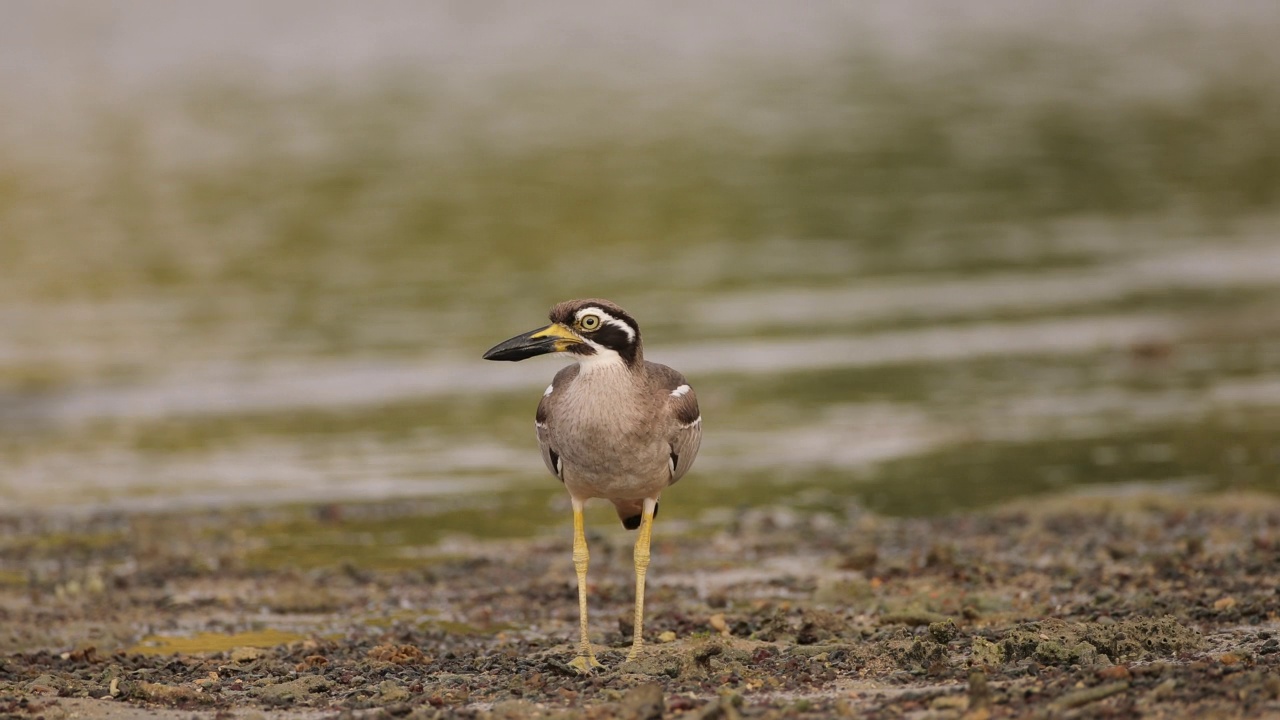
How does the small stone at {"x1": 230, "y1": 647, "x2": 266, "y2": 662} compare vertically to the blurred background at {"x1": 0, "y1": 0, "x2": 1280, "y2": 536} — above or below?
below

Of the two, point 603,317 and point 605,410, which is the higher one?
point 603,317

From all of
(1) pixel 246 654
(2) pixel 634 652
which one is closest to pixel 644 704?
(2) pixel 634 652

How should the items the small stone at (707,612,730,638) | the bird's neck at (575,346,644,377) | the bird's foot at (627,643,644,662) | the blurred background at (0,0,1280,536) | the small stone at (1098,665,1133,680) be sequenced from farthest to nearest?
the blurred background at (0,0,1280,536) → the small stone at (707,612,730,638) → the bird's neck at (575,346,644,377) → the bird's foot at (627,643,644,662) → the small stone at (1098,665,1133,680)

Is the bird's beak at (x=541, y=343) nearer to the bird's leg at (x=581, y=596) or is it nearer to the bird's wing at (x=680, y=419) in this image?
the bird's wing at (x=680, y=419)

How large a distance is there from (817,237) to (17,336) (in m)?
16.4

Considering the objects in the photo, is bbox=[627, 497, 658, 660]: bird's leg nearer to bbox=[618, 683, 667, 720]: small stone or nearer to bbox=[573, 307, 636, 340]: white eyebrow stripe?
bbox=[573, 307, 636, 340]: white eyebrow stripe

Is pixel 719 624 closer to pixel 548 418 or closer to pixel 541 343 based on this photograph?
pixel 548 418

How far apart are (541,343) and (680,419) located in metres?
1.08

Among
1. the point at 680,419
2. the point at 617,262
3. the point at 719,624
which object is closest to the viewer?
the point at 680,419

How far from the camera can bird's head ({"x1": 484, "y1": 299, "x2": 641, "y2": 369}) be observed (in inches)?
434

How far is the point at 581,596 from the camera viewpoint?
11.5m

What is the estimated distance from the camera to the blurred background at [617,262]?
→ 19453mm

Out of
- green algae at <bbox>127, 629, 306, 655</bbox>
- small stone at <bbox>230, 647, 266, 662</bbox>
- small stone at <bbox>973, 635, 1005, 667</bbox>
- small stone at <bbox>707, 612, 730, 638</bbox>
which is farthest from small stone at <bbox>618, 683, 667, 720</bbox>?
green algae at <bbox>127, 629, 306, 655</bbox>

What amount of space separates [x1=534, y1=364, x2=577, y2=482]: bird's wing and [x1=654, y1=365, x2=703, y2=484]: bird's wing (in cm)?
63
